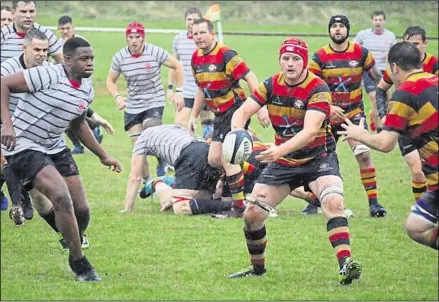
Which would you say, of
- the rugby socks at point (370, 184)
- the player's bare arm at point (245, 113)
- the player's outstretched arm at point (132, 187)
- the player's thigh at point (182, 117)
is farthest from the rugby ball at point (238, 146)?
the player's thigh at point (182, 117)

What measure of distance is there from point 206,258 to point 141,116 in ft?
16.5

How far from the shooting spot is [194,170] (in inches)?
512

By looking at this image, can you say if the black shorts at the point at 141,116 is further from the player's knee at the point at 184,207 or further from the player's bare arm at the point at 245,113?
the player's bare arm at the point at 245,113

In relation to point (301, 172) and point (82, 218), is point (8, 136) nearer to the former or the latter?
point (82, 218)

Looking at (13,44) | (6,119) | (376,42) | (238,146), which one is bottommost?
(376,42)

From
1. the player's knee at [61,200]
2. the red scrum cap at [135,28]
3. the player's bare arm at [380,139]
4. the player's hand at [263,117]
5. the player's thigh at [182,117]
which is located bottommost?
the player's thigh at [182,117]

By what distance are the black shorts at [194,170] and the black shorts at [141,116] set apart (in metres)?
1.61

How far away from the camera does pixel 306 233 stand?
11539 mm

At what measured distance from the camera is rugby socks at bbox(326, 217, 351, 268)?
348 inches

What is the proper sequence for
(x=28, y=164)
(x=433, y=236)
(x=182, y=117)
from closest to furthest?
(x=433, y=236), (x=28, y=164), (x=182, y=117)

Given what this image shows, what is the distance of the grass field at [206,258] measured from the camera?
841 centimetres

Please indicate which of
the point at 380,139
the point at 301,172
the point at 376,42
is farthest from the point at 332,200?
the point at 376,42

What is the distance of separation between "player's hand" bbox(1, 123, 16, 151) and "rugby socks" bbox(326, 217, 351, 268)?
105 inches

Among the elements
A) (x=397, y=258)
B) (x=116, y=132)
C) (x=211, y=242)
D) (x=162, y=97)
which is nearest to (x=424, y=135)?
(x=397, y=258)
